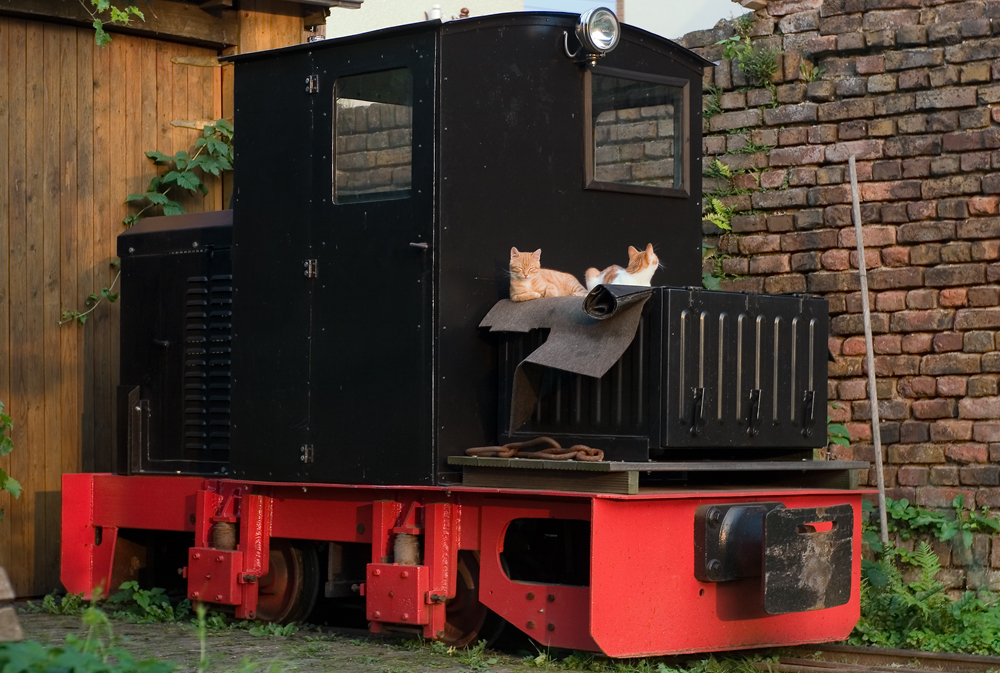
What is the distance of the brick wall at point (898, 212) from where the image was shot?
692cm

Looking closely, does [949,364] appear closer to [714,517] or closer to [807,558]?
[807,558]

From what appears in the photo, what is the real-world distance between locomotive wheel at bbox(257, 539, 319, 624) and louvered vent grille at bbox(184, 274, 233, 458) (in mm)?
696

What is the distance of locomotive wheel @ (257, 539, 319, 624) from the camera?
6500 millimetres

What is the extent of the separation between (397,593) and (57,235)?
3394 millimetres

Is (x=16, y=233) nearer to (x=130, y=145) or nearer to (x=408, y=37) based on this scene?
(x=130, y=145)

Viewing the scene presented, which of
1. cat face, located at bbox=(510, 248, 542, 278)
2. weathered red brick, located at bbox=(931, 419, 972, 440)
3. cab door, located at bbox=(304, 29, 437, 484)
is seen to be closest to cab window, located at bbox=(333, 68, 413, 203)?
cab door, located at bbox=(304, 29, 437, 484)

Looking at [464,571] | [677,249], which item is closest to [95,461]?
[464,571]

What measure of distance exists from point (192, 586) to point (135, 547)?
969 millimetres

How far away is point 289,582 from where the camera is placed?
21.4ft

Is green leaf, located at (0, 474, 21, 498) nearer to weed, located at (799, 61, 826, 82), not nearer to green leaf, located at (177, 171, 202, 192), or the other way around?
green leaf, located at (177, 171, 202, 192)

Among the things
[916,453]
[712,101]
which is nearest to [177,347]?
[712,101]

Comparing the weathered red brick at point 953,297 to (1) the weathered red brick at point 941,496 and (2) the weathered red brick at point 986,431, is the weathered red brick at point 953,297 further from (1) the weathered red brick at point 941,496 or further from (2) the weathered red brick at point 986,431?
(1) the weathered red brick at point 941,496

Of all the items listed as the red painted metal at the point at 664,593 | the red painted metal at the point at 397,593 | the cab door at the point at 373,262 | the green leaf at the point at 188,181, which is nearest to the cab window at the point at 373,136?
the cab door at the point at 373,262

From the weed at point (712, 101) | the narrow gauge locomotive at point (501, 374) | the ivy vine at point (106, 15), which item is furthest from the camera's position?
the weed at point (712, 101)
